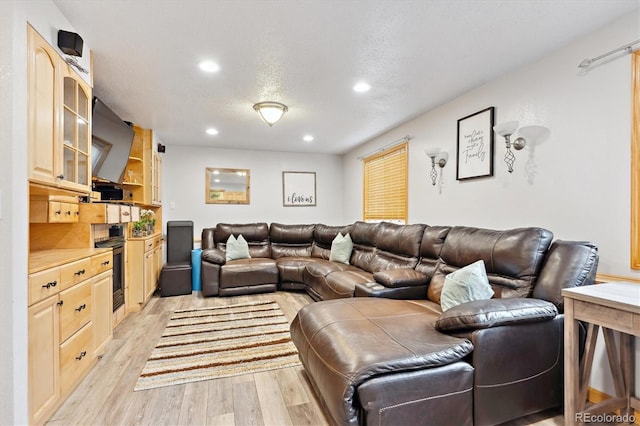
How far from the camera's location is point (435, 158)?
351cm

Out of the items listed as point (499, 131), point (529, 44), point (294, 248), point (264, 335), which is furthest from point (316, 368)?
point (294, 248)

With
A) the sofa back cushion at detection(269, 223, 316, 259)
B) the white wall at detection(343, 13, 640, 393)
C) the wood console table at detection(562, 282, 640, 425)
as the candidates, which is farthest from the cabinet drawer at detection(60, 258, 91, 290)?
the white wall at detection(343, 13, 640, 393)

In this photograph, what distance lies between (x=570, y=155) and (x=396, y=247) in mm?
1761

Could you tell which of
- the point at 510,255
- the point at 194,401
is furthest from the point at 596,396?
the point at 194,401

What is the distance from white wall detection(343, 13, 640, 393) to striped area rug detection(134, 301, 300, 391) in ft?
7.33

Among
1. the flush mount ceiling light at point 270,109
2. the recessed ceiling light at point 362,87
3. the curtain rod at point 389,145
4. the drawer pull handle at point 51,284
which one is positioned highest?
the recessed ceiling light at point 362,87

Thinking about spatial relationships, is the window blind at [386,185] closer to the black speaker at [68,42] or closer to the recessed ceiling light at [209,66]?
the recessed ceiling light at [209,66]

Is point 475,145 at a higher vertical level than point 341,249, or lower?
higher

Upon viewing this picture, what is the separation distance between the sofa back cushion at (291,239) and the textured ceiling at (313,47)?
229cm

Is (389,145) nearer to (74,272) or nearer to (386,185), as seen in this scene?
(386,185)

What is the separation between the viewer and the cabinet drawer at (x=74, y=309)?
184 centimetres

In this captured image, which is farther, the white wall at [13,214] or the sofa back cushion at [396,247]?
the sofa back cushion at [396,247]

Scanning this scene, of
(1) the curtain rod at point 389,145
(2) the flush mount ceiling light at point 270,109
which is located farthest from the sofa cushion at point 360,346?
(1) the curtain rod at point 389,145

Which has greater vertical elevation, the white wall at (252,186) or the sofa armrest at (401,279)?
the white wall at (252,186)
